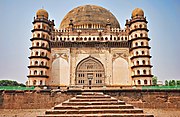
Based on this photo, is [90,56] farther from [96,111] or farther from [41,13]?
[96,111]

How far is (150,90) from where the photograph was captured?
19.1 meters

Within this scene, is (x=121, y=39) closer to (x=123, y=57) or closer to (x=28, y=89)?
(x=123, y=57)

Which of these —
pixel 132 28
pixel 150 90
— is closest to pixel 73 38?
pixel 132 28

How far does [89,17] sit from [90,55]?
846cm

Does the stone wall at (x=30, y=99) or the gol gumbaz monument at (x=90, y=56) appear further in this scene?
the gol gumbaz monument at (x=90, y=56)

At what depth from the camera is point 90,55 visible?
93.8 feet

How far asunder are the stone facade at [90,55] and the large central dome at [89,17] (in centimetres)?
199

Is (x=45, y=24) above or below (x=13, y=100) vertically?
above

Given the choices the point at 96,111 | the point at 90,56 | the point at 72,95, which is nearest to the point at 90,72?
the point at 90,56

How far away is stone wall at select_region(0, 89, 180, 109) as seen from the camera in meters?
18.7

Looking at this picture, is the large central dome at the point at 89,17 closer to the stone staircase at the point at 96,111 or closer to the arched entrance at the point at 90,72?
the arched entrance at the point at 90,72

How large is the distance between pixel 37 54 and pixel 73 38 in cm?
653

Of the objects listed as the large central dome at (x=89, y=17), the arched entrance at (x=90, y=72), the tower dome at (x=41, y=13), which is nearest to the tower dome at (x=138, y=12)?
the large central dome at (x=89, y=17)

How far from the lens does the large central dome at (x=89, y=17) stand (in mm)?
31859
